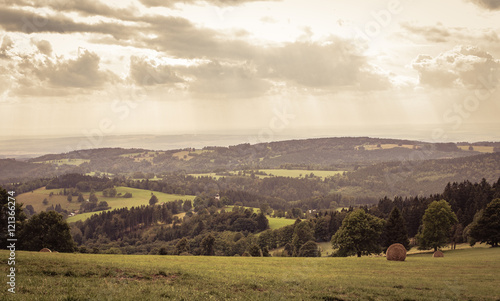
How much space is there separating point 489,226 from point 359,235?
22.9 meters

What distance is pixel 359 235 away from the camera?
5928 cm

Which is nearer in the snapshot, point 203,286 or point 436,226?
point 203,286

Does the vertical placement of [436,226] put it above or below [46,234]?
above

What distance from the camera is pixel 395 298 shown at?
18.8 meters

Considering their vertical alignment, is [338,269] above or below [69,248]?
above

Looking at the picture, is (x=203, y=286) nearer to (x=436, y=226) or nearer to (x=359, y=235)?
(x=359, y=235)

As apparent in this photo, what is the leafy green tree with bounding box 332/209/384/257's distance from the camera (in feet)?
197

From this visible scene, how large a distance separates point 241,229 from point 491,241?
108m

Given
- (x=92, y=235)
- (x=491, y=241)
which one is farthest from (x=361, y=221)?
(x=92, y=235)

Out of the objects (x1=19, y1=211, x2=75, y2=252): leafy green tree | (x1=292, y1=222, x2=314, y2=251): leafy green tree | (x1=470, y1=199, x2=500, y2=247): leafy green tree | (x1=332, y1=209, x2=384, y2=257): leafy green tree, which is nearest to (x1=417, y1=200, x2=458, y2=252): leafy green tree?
(x1=470, y1=199, x2=500, y2=247): leafy green tree

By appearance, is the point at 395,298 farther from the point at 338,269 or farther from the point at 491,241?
the point at 491,241

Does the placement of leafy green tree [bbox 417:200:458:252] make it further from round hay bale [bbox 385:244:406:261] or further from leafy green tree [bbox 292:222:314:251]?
leafy green tree [bbox 292:222:314:251]

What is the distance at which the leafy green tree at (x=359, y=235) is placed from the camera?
5991cm

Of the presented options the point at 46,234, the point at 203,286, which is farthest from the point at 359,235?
the point at 46,234
